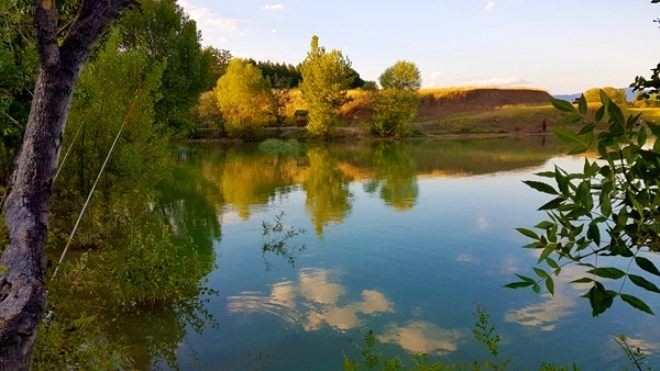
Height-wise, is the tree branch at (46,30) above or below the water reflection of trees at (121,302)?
above

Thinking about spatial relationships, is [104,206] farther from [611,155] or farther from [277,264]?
[611,155]

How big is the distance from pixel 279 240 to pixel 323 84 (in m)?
57.4

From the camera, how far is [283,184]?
31.9 meters

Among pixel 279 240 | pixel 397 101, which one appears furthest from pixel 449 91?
pixel 279 240

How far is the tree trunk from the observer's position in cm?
379

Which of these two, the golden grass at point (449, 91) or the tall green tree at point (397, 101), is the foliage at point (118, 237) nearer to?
the tall green tree at point (397, 101)

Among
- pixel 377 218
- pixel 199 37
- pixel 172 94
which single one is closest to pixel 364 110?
pixel 199 37

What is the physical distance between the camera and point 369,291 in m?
12.6

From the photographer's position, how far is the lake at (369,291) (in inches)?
372

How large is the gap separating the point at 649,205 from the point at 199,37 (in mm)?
47553

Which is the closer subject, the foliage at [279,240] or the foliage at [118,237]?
the foliage at [118,237]

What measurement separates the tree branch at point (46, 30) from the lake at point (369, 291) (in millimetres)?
6833

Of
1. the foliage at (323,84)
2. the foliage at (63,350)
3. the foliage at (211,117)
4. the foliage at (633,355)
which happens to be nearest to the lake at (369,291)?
the foliage at (633,355)

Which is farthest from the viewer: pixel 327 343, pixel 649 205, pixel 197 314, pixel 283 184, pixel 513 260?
pixel 283 184
